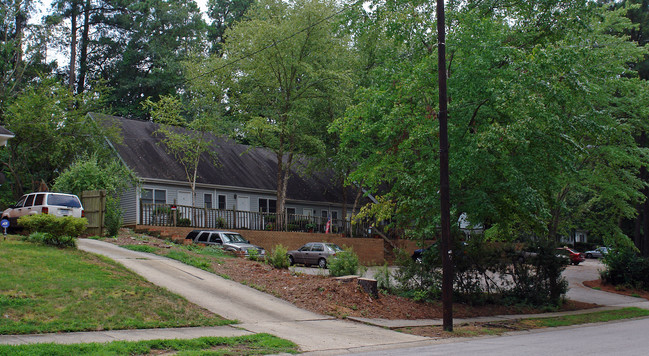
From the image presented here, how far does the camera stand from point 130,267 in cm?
1577

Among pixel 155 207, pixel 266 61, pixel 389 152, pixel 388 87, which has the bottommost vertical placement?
pixel 155 207

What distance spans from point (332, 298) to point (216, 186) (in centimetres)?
2060

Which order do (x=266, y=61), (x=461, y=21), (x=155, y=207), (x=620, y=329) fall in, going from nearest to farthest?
(x=620, y=329) < (x=461, y=21) < (x=155, y=207) < (x=266, y=61)

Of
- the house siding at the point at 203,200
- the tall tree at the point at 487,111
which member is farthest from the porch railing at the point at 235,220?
the tall tree at the point at 487,111

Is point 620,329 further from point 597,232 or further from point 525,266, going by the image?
point 597,232

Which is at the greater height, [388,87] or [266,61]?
[266,61]

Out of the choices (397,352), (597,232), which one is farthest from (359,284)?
(597,232)

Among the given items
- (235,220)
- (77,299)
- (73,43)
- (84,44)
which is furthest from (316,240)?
(84,44)

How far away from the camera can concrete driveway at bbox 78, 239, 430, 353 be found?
1169 centimetres

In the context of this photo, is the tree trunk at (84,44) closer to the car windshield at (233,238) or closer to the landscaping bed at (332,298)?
the car windshield at (233,238)

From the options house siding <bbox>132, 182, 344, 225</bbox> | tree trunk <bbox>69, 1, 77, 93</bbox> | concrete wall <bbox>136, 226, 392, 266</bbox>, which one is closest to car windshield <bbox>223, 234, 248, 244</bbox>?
concrete wall <bbox>136, 226, 392, 266</bbox>

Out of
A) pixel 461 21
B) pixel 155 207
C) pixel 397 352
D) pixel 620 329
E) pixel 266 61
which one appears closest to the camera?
pixel 397 352

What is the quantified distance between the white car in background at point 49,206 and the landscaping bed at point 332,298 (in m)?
6.62

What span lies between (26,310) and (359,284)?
29.8 feet
